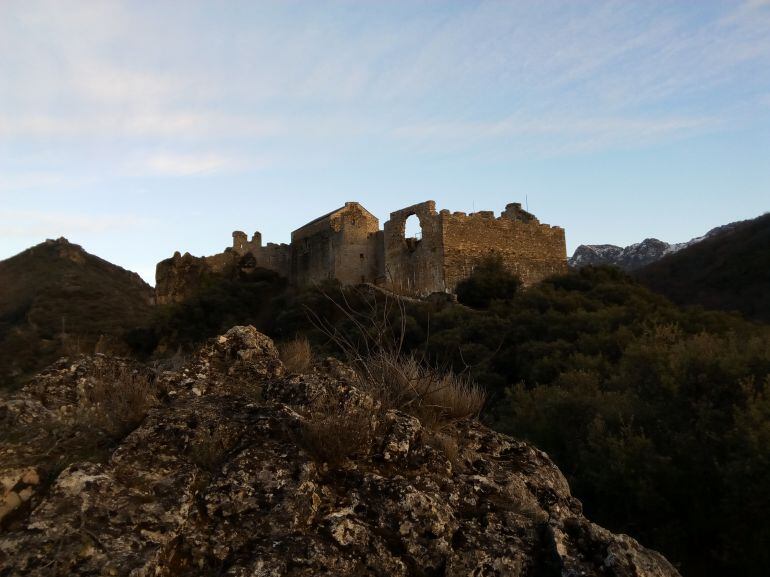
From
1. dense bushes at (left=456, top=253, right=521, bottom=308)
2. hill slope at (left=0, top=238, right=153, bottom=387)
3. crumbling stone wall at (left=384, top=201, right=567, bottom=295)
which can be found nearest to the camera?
dense bushes at (left=456, top=253, right=521, bottom=308)

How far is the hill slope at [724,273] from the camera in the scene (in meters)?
37.7

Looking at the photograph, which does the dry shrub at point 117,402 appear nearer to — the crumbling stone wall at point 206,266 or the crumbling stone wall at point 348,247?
the crumbling stone wall at point 348,247

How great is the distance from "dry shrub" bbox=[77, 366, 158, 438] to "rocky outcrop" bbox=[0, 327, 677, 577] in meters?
0.08

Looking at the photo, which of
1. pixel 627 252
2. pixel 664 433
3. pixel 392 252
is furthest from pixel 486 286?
pixel 627 252

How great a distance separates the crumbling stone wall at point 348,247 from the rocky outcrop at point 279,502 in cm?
2487

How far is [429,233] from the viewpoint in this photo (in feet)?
86.2

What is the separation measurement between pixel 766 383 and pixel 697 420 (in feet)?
3.18

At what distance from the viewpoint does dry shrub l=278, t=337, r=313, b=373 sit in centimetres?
541

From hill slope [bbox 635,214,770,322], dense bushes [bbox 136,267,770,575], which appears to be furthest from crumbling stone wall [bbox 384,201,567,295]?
hill slope [bbox 635,214,770,322]

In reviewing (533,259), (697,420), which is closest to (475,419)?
(697,420)

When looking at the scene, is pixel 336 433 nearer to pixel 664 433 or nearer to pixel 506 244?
pixel 664 433

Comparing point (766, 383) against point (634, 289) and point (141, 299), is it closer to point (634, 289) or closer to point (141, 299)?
point (634, 289)

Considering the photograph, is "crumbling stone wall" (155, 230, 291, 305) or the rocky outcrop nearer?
the rocky outcrop

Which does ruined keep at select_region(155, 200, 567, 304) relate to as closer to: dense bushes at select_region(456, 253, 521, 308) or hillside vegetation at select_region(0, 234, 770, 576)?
dense bushes at select_region(456, 253, 521, 308)
